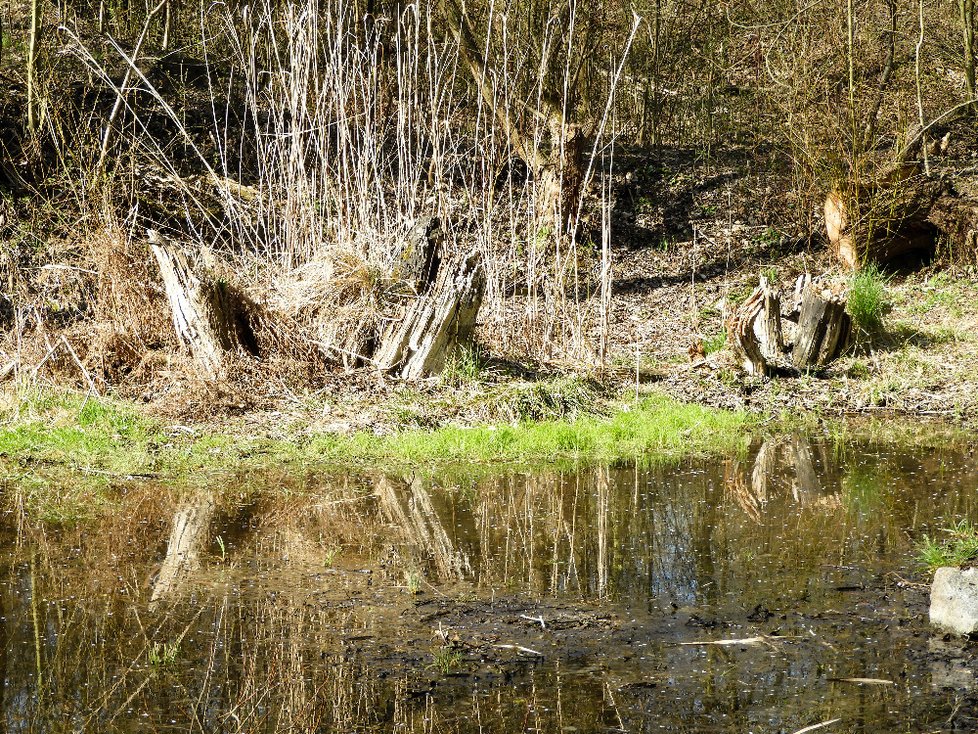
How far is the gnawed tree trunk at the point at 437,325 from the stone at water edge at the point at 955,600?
15.1 ft

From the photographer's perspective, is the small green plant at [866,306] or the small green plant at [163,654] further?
the small green plant at [866,306]

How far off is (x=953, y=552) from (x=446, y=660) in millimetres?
2146

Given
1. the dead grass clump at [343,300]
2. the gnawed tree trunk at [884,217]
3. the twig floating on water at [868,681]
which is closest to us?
the twig floating on water at [868,681]

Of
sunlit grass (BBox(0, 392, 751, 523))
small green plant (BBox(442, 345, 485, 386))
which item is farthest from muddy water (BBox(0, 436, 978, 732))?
small green plant (BBox(442, 345, 485, 386))

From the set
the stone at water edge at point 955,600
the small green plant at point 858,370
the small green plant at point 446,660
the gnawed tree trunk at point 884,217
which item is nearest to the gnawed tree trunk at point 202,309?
the small green plant at point 446,660

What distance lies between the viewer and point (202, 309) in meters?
7.94

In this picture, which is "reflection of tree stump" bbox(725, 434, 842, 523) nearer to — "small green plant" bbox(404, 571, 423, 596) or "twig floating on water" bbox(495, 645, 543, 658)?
"small green plant" bbox(404, 571, 423, 596)

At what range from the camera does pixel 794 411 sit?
8.10 meters

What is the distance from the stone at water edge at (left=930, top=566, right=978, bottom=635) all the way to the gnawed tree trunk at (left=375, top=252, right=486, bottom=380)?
4590mm

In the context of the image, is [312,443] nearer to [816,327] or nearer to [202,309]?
[202,309]

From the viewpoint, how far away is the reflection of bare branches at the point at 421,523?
4879mm

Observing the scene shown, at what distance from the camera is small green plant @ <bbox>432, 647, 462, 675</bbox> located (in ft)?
12.1

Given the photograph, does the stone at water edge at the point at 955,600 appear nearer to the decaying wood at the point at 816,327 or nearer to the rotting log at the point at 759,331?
the rotting log at the point at 759,331

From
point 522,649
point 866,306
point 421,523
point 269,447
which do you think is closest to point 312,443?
point 269,447
